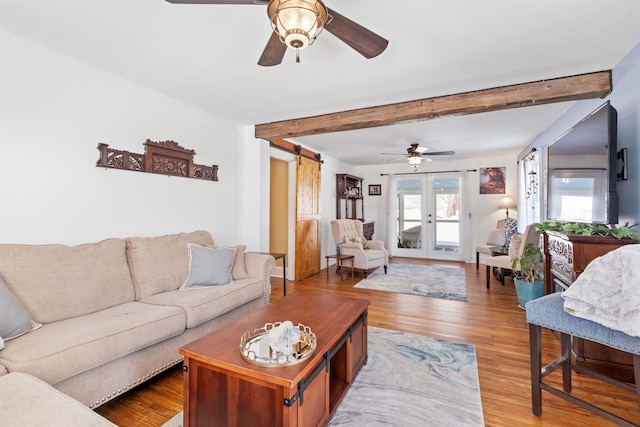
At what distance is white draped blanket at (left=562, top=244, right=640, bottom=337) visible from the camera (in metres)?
1.27

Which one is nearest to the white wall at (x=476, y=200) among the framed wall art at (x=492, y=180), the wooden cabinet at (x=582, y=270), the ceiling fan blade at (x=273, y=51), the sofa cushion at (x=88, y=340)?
the framed wall art at (x=492, y=180)

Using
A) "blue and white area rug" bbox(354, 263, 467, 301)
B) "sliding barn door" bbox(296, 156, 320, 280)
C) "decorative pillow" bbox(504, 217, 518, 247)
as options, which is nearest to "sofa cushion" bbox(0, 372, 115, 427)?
"blue and white area rug" bbox(354, 263, 467, 301)

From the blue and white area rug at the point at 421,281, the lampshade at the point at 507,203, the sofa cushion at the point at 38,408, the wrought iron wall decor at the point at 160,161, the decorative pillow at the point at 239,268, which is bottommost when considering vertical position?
the blue and white area rug at the point at 421,281

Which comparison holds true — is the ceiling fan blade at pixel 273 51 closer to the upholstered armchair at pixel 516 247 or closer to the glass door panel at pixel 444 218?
the upholstered armchair at pixel 516 247

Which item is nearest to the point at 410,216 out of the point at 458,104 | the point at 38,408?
the point at 458,104

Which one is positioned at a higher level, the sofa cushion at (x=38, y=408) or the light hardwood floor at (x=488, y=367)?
the sofa cushion at (x=38, y=408)

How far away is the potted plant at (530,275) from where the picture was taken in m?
3.19

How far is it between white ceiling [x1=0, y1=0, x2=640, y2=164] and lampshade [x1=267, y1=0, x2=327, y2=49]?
50cm

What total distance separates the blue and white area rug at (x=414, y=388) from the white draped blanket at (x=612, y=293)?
2.70ft

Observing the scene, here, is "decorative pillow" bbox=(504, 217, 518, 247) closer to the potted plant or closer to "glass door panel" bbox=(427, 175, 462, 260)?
"glass door panel" bbox=(427, 175, 462, 260)

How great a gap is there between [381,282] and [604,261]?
3373 millimetres

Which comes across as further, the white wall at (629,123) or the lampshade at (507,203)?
the lampshade at (507,203)

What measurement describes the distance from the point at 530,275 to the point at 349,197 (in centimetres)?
381

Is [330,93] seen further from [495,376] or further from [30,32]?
[495,376]
